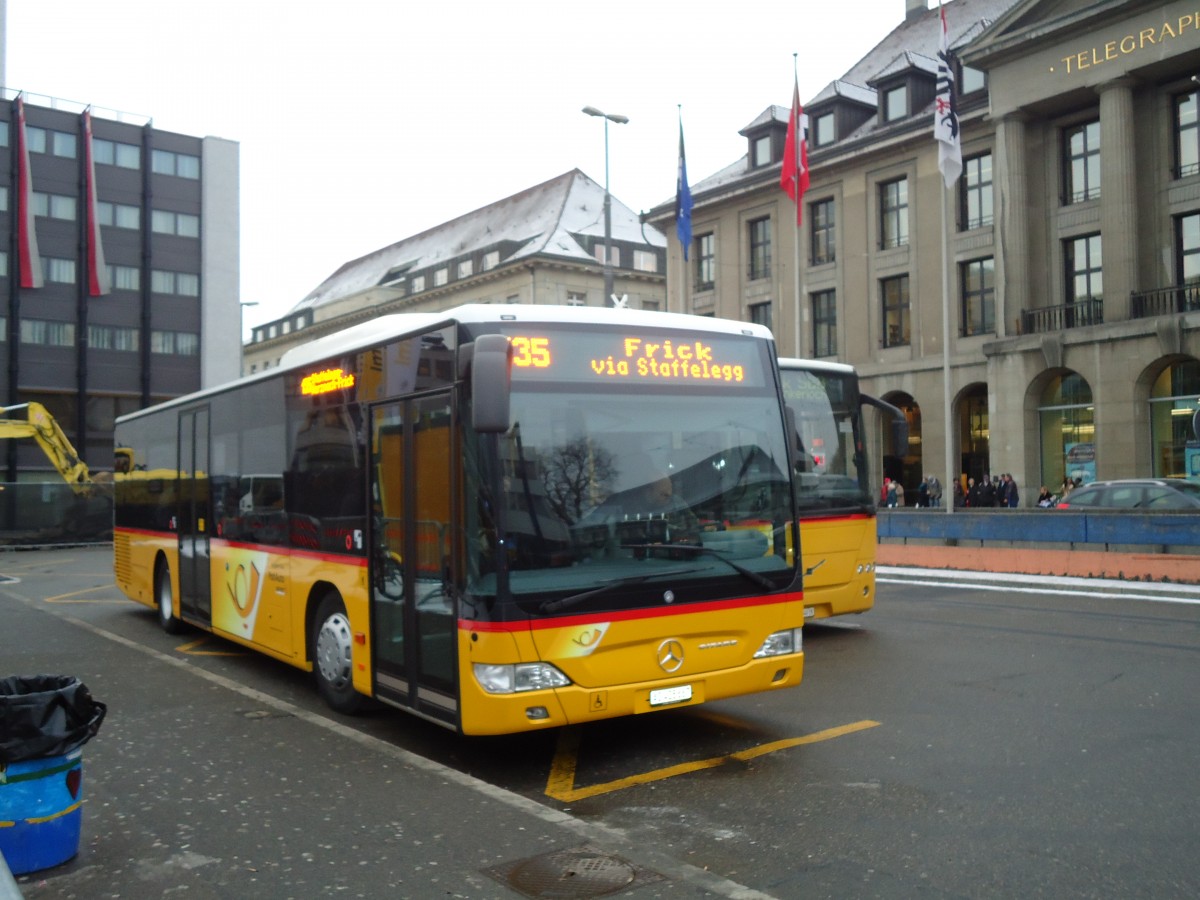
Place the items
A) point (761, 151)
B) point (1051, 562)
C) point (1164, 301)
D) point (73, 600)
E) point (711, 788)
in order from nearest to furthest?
point (711, 788)
point (73, 600)
point (1051, 562)
point (1164, 301)
point (761, 151)

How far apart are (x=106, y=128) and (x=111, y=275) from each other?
7397 mm

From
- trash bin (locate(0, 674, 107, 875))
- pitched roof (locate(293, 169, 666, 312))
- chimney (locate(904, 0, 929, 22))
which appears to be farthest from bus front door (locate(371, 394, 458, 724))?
pitched roof (locate(293, 169, 666, 312))

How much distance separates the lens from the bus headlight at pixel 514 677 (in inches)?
258

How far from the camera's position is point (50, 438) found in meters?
→ 37.1

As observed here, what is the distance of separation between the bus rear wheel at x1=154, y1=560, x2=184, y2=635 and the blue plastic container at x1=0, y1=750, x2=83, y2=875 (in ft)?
28.2

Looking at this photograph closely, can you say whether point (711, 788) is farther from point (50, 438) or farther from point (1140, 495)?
point (50, 438)

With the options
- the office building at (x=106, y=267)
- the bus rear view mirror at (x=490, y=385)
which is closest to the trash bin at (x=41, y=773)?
the bus rear view mirror at (x=490, y=385)

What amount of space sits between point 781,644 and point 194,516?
731 cm

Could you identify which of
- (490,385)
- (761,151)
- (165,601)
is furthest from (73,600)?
(761,151)

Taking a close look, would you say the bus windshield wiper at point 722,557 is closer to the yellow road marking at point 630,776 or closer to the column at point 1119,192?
the yellow road marking at point 630,776

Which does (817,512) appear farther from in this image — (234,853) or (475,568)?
(234,853)

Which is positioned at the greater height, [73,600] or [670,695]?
[670,695]

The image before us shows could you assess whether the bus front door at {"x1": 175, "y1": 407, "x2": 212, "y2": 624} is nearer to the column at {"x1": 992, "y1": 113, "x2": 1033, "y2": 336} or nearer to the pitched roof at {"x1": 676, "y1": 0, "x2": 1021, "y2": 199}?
the column at {"x1": 992, "y1": 113, "x2": 1033, "y2": 336}

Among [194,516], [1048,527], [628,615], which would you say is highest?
[194,516]
